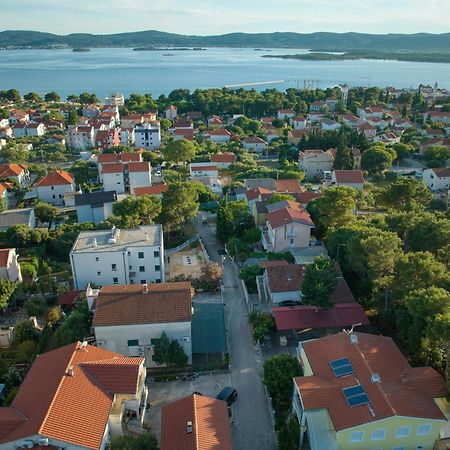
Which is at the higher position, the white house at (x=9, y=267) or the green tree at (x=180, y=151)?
the green tree at (x=180, y=151)

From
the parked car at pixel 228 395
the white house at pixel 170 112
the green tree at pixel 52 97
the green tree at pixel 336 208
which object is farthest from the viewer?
the green tree at pixel 52 97

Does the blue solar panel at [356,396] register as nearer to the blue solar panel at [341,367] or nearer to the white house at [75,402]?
the blue solar panel at [341,367]

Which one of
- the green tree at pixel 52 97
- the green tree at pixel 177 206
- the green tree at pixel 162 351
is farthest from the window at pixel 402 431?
the green tree at pixel 52 97

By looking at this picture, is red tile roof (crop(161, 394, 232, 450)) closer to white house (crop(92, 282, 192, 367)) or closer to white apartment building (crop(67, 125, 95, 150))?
white house (crop(92, 282, 192, 367))

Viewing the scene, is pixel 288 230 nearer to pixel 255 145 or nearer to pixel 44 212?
pixel 44 212

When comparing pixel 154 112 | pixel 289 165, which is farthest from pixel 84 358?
pixel 154 112
